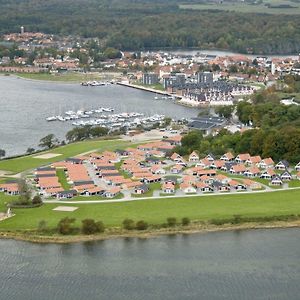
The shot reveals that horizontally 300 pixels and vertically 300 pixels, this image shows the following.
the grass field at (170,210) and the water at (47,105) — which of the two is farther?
the water at (47,105)

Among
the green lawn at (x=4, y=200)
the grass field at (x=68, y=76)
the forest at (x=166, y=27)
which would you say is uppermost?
the green lawn at (x=4, y=200)

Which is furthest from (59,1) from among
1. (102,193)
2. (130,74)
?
(102,193)

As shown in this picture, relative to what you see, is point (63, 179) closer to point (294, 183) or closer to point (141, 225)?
point (141, 225)

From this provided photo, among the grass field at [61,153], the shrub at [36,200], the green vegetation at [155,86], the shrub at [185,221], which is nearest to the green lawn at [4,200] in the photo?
the shrub at [36,200]

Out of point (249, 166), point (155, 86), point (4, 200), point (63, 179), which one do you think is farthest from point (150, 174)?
point (155, 86)

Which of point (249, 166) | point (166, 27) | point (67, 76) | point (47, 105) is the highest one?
point (249, 166)

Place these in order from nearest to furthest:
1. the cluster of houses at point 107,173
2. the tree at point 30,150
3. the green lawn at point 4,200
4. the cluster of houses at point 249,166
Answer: the green lawn at point 4,200, the cluster of houses at point 107,173, the cluster of houses at point 249,166, the tree at point 30,150

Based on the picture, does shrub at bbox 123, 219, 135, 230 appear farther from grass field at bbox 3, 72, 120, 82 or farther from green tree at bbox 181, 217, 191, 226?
grass field at bbox 3, 72, 120, 82

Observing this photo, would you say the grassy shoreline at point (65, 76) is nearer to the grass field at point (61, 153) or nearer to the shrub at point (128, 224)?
the grass field at point (61, 153)
